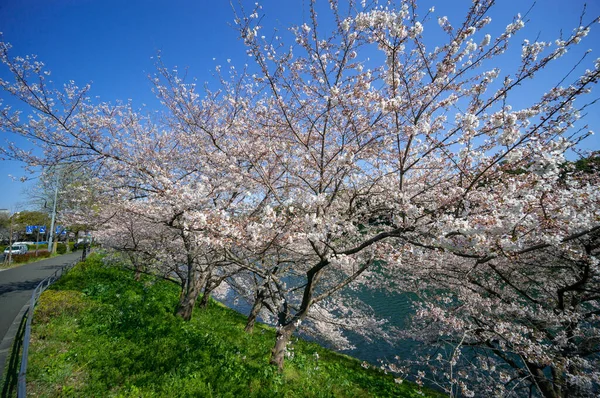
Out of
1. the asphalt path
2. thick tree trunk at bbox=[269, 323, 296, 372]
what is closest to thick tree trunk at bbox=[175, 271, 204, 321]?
thick tree trunk at bbox=[269, 323, 296, 372]

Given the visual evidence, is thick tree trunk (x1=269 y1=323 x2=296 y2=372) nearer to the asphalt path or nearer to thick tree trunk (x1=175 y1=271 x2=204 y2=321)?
thick tree trunk (x1=175 y1=271 x2=204 y2=321)

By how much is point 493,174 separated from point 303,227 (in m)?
3.13

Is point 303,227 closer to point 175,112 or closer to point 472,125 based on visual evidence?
point 472,125

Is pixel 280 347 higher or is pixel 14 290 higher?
pixel 280 347

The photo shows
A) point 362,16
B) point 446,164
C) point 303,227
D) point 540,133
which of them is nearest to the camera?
point 540,133

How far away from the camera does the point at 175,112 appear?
841cm

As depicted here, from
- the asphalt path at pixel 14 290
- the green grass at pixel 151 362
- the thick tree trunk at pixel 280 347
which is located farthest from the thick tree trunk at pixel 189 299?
the asphalt path at pixel 14 290

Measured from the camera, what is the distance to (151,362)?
6.52m

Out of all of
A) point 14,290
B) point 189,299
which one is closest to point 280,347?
point 189,299

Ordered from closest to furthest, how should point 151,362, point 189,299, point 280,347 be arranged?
point 151,362, point 280,347, point 189,299

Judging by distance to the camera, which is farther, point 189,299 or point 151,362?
point 189,299

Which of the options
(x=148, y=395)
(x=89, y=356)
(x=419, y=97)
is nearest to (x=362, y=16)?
(x=419, y=97)

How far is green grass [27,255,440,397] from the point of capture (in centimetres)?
573

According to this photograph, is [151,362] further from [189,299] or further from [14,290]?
[14,290]
